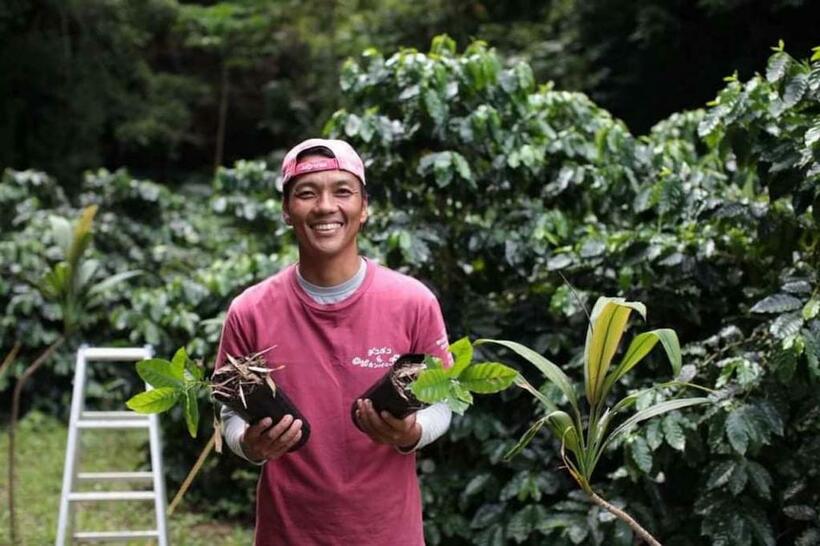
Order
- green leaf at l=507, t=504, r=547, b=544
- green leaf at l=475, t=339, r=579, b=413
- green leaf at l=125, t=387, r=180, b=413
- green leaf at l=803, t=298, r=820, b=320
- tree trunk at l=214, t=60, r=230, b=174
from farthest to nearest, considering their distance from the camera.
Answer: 1. tree trunk at l=214, t=60, r=230, b=174
2. green leaf at l=507, t=504, r=547, b=544
3. green leaf at l=803, t=298, r=820, b=320
4. green leaf at l=475, t=339, r=579, b=413
5. green leaf at l=125, t=387, r=180, b=413

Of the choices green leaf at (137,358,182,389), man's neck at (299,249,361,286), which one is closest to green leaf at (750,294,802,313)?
man's neck at (299,249,361,286)

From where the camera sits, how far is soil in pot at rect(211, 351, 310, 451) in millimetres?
1694

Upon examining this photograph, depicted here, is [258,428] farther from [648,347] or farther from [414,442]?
[648,347]

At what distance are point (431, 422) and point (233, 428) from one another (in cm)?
36

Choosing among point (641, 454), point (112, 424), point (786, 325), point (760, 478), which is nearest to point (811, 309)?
point (786, 325)

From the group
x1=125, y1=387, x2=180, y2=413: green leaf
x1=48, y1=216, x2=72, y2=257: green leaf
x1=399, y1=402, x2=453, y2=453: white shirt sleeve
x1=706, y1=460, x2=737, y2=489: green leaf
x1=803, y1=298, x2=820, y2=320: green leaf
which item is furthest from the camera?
x1=48, y1=216, x2=72, y2=257: green leaf

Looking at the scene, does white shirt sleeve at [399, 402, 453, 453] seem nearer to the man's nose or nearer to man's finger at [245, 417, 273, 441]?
man's finger at [245, 417, 273, 441]

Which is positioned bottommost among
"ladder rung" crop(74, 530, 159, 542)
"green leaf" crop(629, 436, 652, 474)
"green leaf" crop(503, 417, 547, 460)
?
"ladder rung" crop(74, 530, 159, 542)

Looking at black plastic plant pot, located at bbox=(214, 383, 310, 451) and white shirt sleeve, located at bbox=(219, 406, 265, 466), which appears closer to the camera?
black plastic plant pot, located at bbox=(214, 383, 310, 451)

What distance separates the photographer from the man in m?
1.86

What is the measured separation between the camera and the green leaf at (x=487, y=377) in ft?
5.29

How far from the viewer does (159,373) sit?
5.65 feet

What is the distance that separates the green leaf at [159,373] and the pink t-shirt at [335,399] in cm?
17

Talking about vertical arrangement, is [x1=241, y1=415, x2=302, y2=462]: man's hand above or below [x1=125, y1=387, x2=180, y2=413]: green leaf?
below
